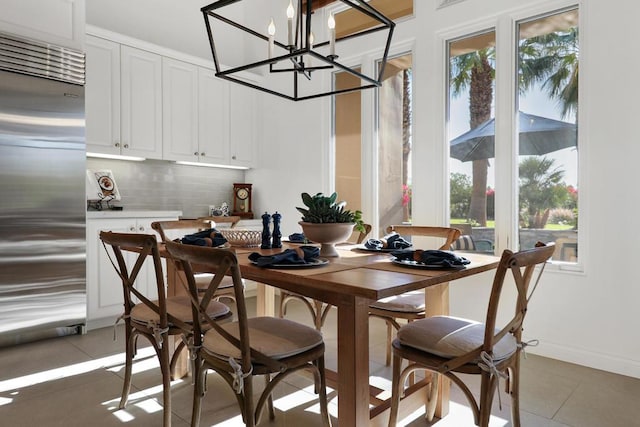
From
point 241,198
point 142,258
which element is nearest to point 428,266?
point 142,258

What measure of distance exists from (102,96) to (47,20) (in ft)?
2.19

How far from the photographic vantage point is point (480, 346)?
4.90ft

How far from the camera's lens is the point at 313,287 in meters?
1.41

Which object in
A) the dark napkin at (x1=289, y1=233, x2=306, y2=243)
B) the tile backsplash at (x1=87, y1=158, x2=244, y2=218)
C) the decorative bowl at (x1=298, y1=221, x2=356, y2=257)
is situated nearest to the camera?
the decorative bowl at (x1=298, y1=221, x2=356, y2=257)

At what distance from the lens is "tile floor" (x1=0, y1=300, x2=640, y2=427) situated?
2.03 m

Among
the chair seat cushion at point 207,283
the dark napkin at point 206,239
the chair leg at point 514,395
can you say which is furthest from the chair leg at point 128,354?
the chair leg at point 514,395

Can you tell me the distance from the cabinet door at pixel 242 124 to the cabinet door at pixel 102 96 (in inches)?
49.0

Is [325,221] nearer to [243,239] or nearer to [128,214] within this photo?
[243,239]

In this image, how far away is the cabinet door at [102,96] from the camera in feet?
11.6

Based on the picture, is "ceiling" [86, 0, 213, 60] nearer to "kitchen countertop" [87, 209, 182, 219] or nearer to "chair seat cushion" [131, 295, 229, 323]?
"kitchen countertop" [87, 209, 182, 219]

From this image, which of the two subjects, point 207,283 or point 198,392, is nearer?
point 198,392

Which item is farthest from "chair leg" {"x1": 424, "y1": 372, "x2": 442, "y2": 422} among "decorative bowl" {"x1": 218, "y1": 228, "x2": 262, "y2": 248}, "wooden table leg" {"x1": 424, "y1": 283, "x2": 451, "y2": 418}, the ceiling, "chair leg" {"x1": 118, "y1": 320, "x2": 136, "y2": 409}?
the ceiling

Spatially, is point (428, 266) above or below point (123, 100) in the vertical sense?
below

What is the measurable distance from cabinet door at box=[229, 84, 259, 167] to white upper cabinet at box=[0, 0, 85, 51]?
1650 millimetres
